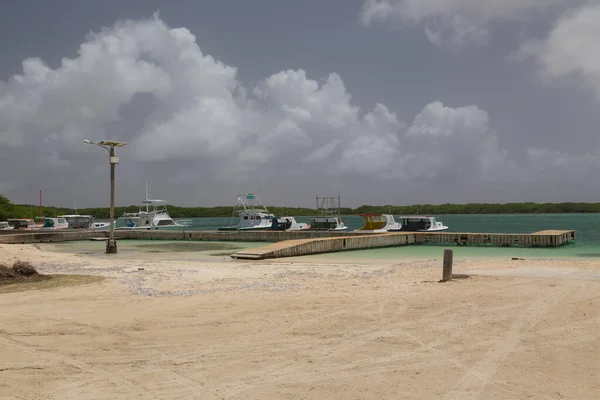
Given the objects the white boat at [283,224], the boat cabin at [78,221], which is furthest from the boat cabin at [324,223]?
the boat cabin at [78,221]

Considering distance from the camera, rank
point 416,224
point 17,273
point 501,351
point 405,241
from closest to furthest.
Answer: point 501,351 → point 17,273 → point 405,241 → point 416,224

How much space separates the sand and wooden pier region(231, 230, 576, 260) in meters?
13.9

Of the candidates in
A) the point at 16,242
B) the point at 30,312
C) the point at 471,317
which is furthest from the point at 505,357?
the point at 16,242

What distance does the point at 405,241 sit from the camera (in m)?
38.6

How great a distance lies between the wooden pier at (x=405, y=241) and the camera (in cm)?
2678

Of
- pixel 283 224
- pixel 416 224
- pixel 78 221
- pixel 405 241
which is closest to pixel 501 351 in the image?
pixel 405 241

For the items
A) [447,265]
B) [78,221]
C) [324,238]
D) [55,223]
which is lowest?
[324,238]

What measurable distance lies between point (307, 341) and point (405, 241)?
32371 millimetres

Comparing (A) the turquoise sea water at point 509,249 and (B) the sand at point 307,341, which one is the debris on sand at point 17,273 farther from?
→ (A) the turquoise sea water at point 509,249

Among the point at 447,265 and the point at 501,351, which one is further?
the point at 447,265

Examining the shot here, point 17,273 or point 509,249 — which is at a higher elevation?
point 17,273

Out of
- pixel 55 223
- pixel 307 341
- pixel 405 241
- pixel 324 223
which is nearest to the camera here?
pixel 307 341

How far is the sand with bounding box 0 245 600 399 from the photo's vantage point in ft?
17.9

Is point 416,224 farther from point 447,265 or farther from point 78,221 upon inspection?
point 78,221
